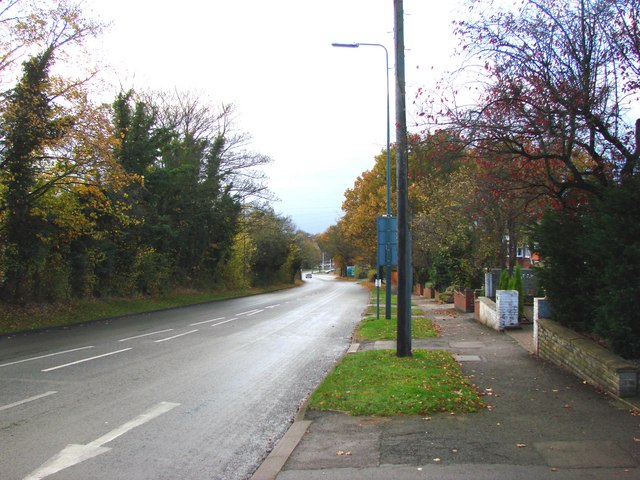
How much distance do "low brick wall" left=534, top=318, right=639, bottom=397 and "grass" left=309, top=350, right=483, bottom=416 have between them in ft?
5.47

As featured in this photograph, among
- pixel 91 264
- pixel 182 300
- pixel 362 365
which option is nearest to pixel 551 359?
pixel 362 365

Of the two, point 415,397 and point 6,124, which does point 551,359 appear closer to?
point 415,397

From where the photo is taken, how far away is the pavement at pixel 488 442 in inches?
176

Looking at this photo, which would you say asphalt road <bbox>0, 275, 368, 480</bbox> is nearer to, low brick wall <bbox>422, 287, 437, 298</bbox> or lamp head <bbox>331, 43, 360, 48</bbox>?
lamp head <bbox>331, 43, 360, 48</bbox>

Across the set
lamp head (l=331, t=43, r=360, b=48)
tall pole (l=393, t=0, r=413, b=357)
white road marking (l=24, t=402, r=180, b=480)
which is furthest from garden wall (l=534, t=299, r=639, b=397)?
lamp head (l=331, t=43, r=360, b=48)

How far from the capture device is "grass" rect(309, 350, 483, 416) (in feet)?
21.1

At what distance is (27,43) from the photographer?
52.9ft

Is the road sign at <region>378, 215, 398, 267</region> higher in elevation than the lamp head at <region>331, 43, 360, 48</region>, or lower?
lower

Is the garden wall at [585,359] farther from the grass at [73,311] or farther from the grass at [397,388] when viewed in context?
the grass at [73,311]

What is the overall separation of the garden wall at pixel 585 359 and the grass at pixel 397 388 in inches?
65.6

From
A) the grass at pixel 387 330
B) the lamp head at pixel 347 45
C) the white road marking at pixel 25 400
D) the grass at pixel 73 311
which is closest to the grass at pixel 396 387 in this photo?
the grass at pixel 387 330

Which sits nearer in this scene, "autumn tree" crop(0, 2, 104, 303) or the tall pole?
the tall pole

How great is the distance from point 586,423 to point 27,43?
17.6m

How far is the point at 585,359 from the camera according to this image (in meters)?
7.72
